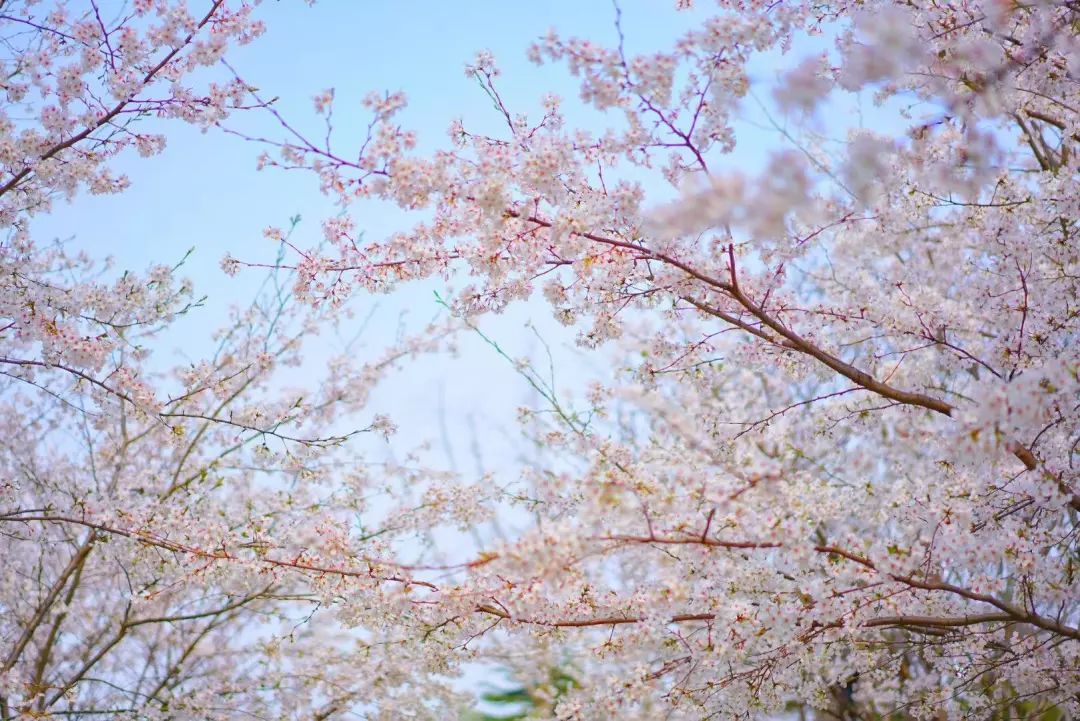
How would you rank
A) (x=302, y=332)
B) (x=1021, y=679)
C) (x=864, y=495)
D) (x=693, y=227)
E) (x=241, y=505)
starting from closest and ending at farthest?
(x=693, y=227) → (x=1021, y=679) → (x=864, y=495) → (x=241, y=505) → (x=302, y=332)

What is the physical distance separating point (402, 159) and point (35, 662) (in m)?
4.77

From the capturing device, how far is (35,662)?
18.2 feet

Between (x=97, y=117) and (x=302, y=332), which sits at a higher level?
(x=302, y=332)

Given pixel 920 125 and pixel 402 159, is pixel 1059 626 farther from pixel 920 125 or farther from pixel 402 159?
pixel 402 159

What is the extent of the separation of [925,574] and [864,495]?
2054 millimetres

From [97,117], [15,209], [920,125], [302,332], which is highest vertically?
[302,332]

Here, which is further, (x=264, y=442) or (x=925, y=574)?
(x=264, y=442)

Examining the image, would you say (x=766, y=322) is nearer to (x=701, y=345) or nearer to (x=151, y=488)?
(x=701, y=345)

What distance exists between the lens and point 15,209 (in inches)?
143

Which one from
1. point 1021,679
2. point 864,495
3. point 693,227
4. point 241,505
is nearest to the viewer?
point 693,227

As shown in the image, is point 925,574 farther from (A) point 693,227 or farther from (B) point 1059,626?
(A) point 693,227

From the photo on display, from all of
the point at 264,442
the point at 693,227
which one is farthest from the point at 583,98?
A: the point at 264,442

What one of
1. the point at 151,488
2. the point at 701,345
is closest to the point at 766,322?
the point at 701,345

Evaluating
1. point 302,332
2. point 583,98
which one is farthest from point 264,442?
point 583,98
